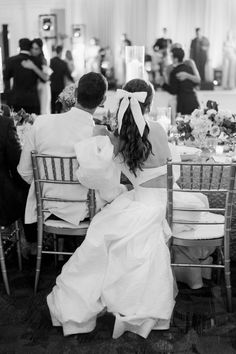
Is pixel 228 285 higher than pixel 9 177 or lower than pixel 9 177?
lower

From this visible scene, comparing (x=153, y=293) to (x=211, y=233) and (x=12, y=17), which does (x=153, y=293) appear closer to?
(x=211, y=233)

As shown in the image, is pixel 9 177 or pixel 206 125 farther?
pixel 206 125

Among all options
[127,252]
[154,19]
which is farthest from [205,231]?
[154,19]

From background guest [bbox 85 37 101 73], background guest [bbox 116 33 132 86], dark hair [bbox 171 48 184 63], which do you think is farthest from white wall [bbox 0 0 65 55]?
dark hair [bbox 171 48 184 63]

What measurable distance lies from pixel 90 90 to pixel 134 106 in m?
0.36

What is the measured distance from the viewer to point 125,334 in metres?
2.57

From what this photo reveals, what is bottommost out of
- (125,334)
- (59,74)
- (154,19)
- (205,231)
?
(125,334)

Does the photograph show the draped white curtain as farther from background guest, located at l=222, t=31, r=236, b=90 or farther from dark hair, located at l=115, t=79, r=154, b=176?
dark hair, located at l=115, t=79, r=154, b=176

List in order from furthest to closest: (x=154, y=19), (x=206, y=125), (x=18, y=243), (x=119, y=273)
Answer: (x=154, y=19)
(x=206, y=125)
(x=18, y=243)
(x=119, y=273)

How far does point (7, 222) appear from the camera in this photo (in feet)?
9.79

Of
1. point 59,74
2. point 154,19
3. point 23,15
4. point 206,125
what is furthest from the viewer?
point 23,15

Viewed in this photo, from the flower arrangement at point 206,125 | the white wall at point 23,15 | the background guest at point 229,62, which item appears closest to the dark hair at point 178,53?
the flower arrangement at point 206,125

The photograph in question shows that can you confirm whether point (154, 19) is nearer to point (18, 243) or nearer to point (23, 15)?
point (23, 15)

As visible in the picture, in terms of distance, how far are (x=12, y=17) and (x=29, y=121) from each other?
26.2 ft
